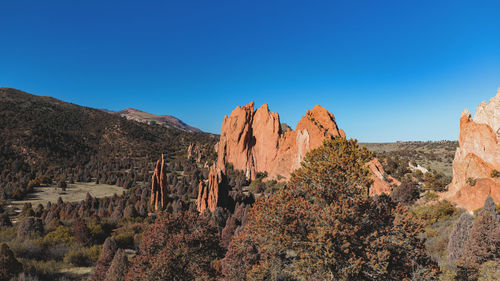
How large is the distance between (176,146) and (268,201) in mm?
118924

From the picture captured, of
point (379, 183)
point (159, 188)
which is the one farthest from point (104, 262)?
point (379, 183)

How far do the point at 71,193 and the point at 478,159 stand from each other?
69872 mm

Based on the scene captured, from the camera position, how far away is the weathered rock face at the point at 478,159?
27141 mm

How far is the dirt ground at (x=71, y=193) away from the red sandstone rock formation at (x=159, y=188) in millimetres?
19288

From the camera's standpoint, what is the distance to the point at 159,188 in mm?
40281

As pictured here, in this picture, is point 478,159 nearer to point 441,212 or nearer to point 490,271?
point 441,212

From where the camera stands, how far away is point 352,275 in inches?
384

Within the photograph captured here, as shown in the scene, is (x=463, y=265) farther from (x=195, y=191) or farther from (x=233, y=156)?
(x=233, y=156)

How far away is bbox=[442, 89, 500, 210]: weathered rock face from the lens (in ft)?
89.0

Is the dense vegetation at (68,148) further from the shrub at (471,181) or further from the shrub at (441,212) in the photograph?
the shrub at (471,181)

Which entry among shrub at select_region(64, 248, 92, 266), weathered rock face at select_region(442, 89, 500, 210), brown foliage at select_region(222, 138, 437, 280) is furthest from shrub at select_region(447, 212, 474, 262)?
shrub at select_region(64, 248, 92, 266)

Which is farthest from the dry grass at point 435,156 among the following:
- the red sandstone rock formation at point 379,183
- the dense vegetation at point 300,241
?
the dense vegetation at point 300,241

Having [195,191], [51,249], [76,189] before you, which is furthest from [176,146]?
[51,249]

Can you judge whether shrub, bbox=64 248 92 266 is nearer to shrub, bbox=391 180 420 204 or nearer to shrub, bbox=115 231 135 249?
shrub, bbox=115 231 135 249
